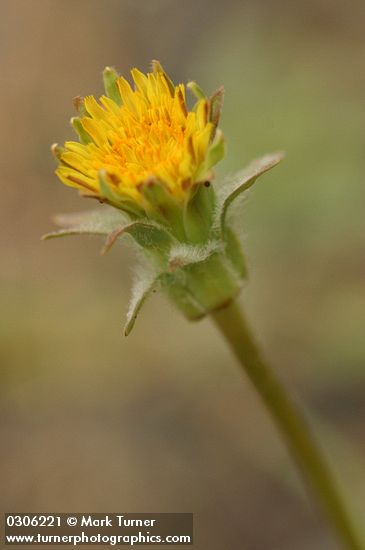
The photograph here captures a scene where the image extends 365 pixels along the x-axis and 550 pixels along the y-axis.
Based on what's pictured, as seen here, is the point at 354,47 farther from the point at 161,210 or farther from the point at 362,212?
the point at 161,210

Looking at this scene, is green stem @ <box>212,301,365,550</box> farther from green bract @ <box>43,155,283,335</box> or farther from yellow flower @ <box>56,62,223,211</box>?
yellow flower @ <box>56,62,223,211</box>

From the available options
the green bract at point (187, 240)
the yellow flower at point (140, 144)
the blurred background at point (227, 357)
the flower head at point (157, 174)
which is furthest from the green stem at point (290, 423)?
the blurred background at point (227, 357)

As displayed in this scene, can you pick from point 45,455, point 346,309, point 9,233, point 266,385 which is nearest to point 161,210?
point 266,385

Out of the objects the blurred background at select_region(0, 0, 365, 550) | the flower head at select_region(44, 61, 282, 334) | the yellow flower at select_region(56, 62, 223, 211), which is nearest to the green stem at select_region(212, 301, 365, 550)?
the flower head at select_region(44, 61, 282, 334)

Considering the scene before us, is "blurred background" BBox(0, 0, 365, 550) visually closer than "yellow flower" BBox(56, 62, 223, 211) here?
No

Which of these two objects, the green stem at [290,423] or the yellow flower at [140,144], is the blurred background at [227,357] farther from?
the yellow flower at [140,144]

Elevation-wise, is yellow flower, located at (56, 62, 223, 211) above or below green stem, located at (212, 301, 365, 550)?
above

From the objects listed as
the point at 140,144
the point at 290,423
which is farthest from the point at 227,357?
the point at 140,144
